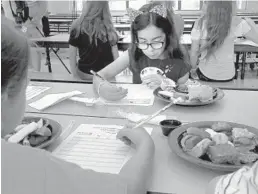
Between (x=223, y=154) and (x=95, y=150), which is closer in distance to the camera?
(x=223, y=154)

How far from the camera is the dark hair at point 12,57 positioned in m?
0.57

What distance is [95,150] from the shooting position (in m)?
0.95

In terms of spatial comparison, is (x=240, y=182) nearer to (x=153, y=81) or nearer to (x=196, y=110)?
(x=196, y=110)

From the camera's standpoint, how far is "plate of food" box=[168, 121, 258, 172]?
2.67ft

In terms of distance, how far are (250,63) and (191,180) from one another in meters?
4.53

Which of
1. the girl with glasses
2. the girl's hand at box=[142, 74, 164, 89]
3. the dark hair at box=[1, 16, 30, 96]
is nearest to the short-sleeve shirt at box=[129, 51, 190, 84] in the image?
the girl with glasses

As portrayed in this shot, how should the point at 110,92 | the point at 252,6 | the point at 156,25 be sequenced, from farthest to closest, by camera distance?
1. the point at 252,6
2. the point at 156,25
3. the point at 110,92

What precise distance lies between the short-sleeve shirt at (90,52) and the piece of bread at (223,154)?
6.77ft

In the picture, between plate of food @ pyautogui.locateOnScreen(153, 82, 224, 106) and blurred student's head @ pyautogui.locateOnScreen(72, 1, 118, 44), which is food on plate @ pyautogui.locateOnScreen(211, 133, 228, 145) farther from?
blurred student's head @ pyautogui.locateOnScreen(72, 1, 118, 44)

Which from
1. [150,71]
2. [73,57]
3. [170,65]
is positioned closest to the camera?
[150,71]

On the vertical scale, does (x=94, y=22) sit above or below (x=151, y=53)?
above

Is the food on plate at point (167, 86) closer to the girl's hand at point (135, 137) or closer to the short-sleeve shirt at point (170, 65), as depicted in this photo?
the short-sleeve shirt at point (170, 65)

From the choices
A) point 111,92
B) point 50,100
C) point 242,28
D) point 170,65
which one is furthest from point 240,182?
point 242,28

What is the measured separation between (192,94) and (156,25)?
545 mm
